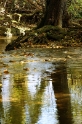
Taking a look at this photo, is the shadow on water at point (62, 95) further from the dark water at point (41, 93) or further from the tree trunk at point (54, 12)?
the tree trunk at point (54, 12)

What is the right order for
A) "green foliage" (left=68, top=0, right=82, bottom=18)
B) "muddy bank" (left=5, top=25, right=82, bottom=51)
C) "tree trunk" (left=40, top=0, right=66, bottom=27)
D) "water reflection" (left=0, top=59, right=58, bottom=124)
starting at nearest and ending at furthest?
"water reflection" (left=0, top=59, right=58, bottom=124) < "muddy bank" (left=5, top=25, right=82, bottom=51) < "tree trunk" (left=40, top=0, right=66, bottom=27) < "green foliage" (left=68, top=0, right=82, bottom=18)

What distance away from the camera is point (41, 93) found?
4.99m

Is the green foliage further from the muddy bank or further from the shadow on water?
the shadow on water

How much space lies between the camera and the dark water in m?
3.69

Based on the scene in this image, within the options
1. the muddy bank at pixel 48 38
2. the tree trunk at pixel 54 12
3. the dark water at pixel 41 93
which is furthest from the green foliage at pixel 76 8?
the dark water at pixel 41 93

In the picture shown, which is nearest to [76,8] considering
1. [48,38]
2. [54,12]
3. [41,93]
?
[54,12]

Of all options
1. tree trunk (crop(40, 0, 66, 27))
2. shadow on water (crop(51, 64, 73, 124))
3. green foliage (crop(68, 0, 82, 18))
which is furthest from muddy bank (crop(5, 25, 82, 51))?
green foliage (crop(68, 0, 82, 18))

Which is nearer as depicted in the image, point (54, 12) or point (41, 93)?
point (41, 93)

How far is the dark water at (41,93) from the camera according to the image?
3.69 meters

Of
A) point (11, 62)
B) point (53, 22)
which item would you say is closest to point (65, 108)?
point (11, 62)

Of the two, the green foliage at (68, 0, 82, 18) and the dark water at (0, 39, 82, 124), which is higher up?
the green foliage at (68, 0, 82, 18)

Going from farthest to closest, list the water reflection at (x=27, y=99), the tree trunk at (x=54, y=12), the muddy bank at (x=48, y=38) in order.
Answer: the tree trunk at (x=54, y=12) < the muddy bank at (x=48, y=38) < the water reflection at (x=27, y=99)

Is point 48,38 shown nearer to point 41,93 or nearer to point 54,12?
point 54,12

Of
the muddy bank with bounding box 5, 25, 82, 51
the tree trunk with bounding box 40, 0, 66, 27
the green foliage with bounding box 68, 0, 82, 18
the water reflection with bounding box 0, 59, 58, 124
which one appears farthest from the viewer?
the green foliage with bounding box 68, 0, 82, 18
